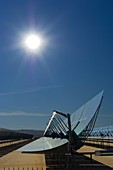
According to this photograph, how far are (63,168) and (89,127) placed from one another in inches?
328

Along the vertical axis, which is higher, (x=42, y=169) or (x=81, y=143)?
(x=81, y=143)

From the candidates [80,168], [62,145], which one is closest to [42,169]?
[80,168]

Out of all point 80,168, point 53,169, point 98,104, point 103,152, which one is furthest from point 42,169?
point 103,152

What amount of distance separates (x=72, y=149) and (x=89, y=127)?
231cm

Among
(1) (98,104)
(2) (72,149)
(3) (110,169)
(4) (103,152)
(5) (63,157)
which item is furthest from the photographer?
(5) (63,157)

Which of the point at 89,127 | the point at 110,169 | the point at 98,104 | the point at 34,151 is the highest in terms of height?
the point at 98,104

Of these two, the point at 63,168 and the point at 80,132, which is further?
the point at 63,168

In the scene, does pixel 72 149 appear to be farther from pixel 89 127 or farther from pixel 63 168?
pixel 63 168

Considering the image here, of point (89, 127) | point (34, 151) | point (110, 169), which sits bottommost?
point (110, 169)

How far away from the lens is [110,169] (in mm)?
27516

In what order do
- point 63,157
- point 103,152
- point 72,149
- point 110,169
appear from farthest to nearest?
point 63,157 → point 110,169 → point 72,149 → point 103,152

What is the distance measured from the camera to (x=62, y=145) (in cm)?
2355

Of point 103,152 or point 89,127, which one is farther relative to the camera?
point 89,127

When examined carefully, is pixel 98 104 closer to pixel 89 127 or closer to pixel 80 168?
pixel 89 127
